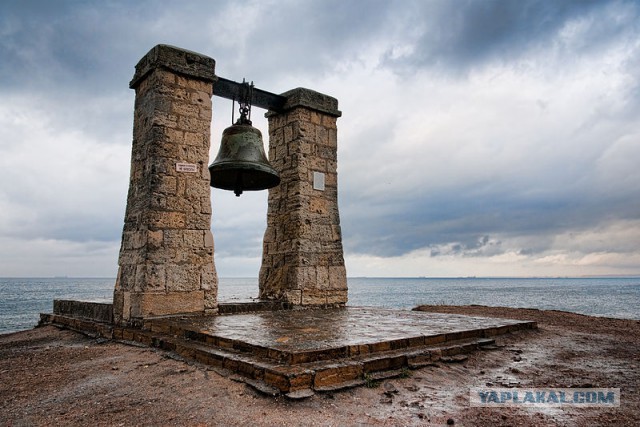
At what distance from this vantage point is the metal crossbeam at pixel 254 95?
22.7 feet

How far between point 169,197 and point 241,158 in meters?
1.14

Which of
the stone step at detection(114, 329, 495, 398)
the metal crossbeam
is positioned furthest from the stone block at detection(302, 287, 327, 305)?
the metal crossbeam

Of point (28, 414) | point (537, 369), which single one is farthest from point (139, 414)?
point (537, 369)

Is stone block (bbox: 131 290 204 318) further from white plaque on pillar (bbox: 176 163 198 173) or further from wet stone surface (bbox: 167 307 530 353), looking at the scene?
white plaque on pillar (bbox: 176 163 198 173)

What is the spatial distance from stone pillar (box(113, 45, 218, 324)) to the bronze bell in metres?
0.46

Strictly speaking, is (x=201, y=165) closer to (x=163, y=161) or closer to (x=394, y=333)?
(x=163, y=161)

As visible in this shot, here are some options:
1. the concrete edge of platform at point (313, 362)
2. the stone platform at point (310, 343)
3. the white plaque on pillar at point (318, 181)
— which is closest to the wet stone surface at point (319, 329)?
the stone platform at point (310, 343)

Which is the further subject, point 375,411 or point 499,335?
point 499,335

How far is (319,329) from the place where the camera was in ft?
15.2

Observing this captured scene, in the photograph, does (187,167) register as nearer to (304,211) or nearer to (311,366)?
(304,211)

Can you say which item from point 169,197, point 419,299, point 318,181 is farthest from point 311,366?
point 419,299

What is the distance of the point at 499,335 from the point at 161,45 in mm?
5942

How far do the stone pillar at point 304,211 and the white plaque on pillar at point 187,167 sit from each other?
190 cm

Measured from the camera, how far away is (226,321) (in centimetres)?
537
